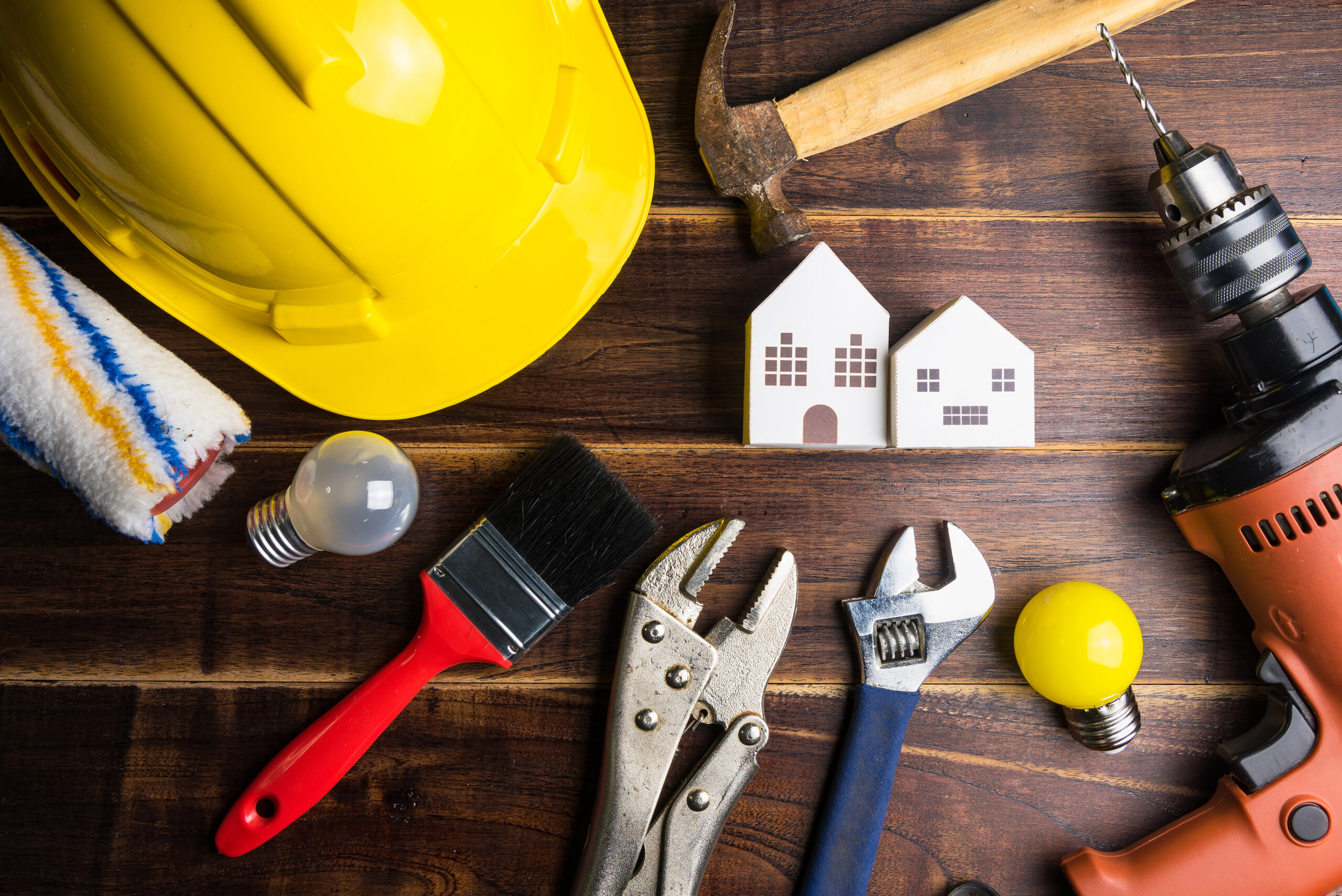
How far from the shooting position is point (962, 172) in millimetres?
735

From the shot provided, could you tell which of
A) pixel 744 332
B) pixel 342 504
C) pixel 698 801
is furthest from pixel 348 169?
pixel 698 801

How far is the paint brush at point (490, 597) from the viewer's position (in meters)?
0.67

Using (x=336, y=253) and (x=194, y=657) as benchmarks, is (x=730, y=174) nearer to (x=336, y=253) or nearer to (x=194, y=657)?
(x=336, y=253)

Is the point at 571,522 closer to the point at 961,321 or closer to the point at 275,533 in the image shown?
the point at 275,533

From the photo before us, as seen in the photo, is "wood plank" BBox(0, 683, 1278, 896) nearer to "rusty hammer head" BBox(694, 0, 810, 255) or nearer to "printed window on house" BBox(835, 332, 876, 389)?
"printed window on house" BBox(835, 332, 876, 389)

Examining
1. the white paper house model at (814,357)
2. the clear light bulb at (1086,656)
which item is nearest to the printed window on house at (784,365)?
the white paper house model at (814,357)

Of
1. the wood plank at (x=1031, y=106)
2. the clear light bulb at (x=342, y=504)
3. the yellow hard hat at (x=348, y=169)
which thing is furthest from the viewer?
the wood plank at (x=1031, y=106)

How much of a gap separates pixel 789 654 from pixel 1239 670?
18.0 inches

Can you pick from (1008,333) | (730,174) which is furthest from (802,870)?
(730,174)

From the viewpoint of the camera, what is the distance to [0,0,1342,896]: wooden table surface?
708mm

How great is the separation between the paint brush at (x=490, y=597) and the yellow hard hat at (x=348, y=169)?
0.13m

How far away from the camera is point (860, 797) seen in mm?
696

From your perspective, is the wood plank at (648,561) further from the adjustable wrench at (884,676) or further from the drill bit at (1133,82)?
the drill bit at (1133,82)

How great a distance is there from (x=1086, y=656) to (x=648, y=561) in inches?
15.9
